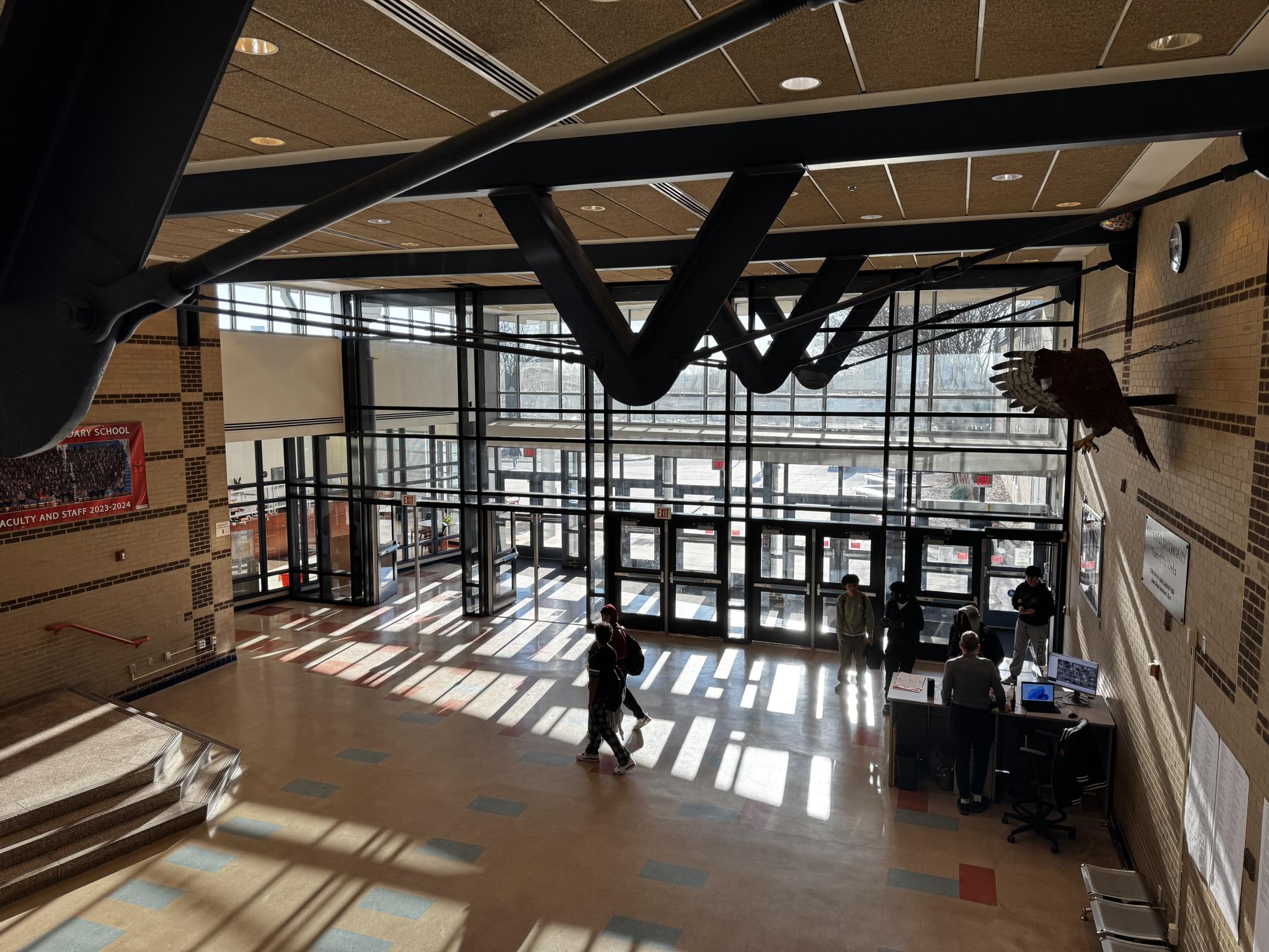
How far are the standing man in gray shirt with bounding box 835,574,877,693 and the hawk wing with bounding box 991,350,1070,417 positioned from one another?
15.5 ft

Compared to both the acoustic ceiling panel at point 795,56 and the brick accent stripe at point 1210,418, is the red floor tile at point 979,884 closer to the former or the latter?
the brick accent stripe at point 1210,418

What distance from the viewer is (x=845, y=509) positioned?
37.1 ft

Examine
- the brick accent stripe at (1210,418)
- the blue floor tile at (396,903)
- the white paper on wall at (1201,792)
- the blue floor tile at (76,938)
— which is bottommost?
the blue floor tile at (76,938)

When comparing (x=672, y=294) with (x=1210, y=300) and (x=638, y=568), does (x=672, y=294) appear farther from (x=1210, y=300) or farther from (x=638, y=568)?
(x=638, y=568)

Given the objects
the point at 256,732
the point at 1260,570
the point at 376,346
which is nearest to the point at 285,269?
the point at 376,346

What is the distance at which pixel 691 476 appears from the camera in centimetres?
1205

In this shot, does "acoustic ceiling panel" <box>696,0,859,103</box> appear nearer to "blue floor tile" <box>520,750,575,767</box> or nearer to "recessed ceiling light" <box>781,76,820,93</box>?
"recessed ceiling light" <box>781,76,820,93</box>

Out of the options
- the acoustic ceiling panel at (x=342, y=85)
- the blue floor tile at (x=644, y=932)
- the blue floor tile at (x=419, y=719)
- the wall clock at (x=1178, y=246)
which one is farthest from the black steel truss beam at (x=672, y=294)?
the blue floor tile at (x=419, y=719)

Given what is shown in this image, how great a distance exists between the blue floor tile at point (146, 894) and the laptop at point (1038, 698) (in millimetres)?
6438

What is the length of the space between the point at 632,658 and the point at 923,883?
313 centimetres

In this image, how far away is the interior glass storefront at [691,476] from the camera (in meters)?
10.8

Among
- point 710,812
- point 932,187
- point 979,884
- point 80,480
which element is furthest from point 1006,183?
point 80,480

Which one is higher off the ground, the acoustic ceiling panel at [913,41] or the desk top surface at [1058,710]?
the acoustic ceiling panel at [913,41]

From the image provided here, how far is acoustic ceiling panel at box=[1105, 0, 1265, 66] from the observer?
116 inches
